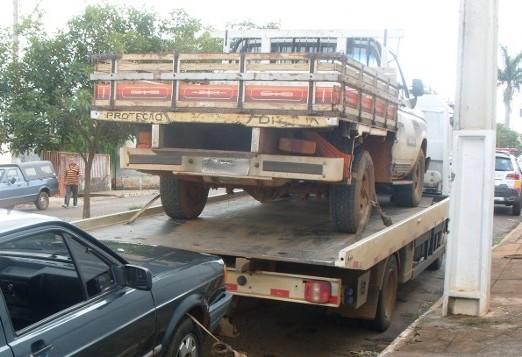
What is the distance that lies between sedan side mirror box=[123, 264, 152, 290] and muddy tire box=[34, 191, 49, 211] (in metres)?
17.7

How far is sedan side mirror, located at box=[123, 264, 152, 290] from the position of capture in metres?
3.74

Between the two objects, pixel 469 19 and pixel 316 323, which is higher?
pixel 469 19

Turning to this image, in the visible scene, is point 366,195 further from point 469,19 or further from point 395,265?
point 469,19

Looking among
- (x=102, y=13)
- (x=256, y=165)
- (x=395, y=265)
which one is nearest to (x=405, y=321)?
(x=395, y=265)

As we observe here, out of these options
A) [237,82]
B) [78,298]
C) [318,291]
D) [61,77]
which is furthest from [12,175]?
[78,298]

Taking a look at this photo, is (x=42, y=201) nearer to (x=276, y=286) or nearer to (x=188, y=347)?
(x=276, y=286)

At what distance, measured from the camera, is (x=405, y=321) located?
7340 mm

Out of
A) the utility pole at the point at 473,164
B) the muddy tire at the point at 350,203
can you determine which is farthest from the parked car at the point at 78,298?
the utility pole at the point at 473,164

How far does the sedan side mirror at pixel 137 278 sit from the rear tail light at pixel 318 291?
192 cm

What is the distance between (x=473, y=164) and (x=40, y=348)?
455 cm

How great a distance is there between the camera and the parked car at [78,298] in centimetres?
306

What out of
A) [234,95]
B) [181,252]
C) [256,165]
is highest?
[234,95]

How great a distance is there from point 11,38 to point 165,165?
8.95 m

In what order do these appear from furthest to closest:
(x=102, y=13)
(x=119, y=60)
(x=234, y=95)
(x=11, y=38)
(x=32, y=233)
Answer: (x=11, y=38), (x=102, y=13), (x=119, y=60), (x=234, y=95), (x=32, y=233)
